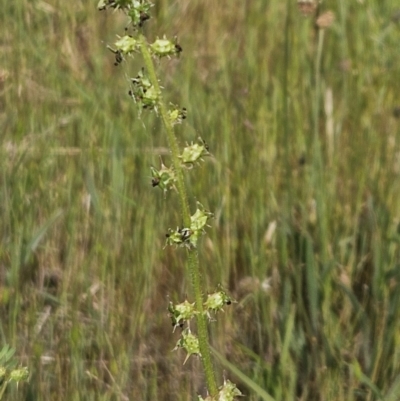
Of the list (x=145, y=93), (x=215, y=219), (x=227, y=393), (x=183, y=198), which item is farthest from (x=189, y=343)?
(x=215, y=219)

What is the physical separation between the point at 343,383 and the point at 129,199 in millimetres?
747

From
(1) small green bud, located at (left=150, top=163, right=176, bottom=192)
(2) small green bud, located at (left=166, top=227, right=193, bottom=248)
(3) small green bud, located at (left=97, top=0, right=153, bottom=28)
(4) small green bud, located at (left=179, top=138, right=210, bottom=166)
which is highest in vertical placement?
(3) small green bud, located at (left=97, top=0, right=153, bottom=28)

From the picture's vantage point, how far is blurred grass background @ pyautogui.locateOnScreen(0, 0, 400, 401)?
1.71 metres

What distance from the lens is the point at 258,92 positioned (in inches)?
107

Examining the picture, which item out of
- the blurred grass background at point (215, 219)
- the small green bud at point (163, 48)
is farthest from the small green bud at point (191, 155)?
the blurred grass background at point (215, 219)

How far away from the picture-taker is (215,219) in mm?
2078

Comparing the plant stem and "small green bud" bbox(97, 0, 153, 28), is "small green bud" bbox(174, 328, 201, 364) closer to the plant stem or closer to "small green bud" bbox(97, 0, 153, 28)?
the plant stem

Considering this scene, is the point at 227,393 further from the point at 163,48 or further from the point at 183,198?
the point at 163,48

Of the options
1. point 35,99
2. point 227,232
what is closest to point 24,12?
point 35,99

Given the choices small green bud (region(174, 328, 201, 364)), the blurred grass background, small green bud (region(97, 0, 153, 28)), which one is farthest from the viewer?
the blurred grass background

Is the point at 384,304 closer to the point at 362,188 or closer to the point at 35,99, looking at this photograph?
the point at 362,188

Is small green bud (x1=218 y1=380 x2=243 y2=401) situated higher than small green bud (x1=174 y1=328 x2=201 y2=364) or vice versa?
small green bud (x1=174 y1=328 x2=201 y2=364)

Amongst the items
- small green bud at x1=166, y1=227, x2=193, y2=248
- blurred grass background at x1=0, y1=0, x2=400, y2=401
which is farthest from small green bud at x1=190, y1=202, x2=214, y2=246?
blurred grass background at x1=0, y1=0, x2=400, y2=401

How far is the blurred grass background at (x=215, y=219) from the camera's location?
171 cm
